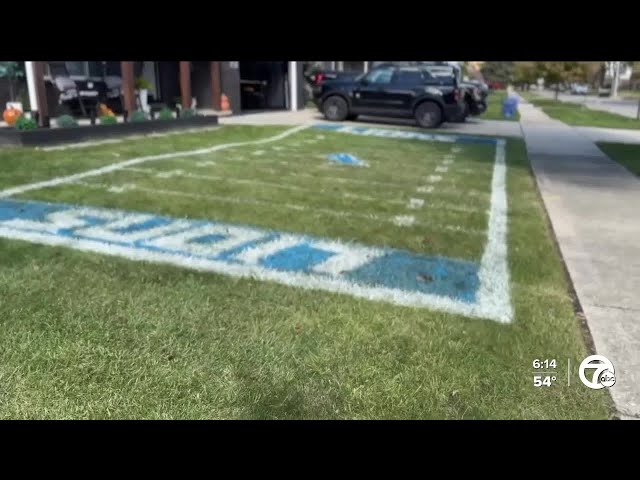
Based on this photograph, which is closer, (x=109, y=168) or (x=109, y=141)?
(x=109, y=168)

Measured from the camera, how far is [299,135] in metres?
12.6

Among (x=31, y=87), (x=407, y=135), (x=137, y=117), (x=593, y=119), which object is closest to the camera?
(x=137, y=117)

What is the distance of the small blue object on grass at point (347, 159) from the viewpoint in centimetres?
872

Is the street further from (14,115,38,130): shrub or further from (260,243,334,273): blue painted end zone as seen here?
(260,243,334,273): blue painted end zone

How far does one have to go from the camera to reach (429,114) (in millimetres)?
16031

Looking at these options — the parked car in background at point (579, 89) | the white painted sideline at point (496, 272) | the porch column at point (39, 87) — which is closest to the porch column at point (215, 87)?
the porch column at point (39, 87)

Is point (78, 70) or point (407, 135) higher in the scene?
point (78, 70)

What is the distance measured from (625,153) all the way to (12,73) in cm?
1429

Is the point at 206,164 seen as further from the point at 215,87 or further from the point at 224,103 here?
the point at 224,103

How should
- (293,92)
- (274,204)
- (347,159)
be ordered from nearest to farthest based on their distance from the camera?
(274,204) < (347,159) < (293,92)

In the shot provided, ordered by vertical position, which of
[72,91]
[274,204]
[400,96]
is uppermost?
[72,91]

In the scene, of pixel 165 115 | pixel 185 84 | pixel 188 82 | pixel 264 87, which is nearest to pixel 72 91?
pixel 165 115

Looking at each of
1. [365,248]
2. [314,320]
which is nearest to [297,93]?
[365,248]

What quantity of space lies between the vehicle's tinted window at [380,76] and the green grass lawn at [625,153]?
6451mm
